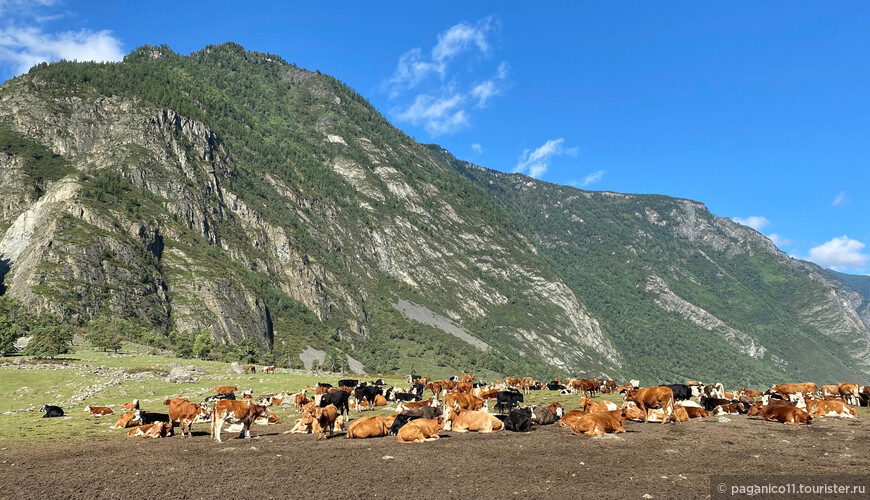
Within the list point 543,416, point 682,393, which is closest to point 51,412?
point 543,416

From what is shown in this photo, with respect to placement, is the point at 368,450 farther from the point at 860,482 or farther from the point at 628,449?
the point at 860,482

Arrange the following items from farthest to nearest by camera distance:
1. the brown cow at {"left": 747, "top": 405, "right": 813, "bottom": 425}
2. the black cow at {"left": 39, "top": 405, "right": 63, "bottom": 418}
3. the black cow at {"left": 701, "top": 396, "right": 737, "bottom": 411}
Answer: the black cow at {"left": 39, "top": 405, "right": 63, "bottom": 418}, the black cow at {"left": 701, "top": 396, "right": 737, "bottom": 411}, the brown cow at {"left": 747, "top": 405, "right": 813, "bottom": 425}

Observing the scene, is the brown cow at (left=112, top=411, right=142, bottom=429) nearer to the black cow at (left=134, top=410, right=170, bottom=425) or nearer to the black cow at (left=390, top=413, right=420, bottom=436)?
the black cow at (left=134, top=410, right=170, bottom=425)

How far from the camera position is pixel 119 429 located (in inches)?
861

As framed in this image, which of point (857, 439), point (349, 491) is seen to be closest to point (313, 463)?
point (349, 491)

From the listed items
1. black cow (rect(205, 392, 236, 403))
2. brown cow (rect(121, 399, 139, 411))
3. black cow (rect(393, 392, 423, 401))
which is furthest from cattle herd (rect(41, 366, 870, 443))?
black cow (rect(393, 392, 423, 401))

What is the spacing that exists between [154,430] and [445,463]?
525 inches

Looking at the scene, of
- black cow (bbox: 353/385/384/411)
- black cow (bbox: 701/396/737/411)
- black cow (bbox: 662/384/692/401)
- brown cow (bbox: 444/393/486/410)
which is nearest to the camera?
brown cow (bbox: 444/393/486/410)

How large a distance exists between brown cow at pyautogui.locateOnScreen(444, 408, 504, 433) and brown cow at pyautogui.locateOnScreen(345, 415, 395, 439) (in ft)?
8.89

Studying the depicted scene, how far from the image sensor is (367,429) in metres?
19.4

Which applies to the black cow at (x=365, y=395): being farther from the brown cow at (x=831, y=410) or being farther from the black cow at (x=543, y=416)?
the brown cow at (x=831, y=410)

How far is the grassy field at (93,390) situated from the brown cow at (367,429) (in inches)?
231

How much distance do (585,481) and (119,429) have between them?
20.5 meters

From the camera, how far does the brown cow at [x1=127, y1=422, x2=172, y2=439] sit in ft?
65.6
